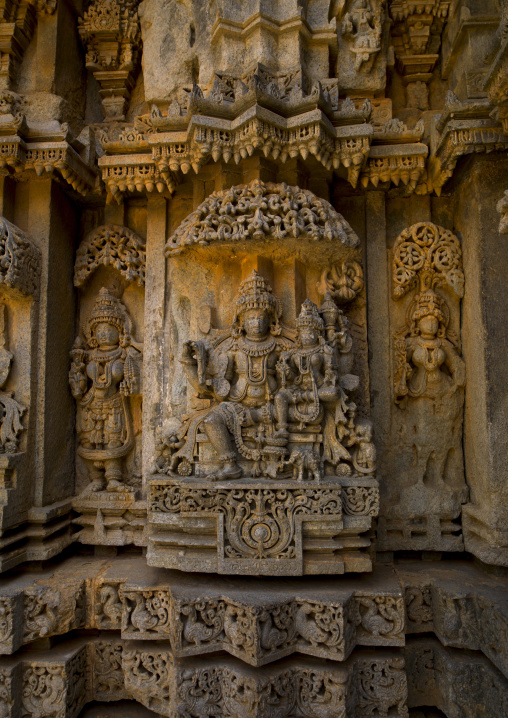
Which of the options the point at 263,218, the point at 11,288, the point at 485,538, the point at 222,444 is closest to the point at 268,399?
the point at 222,444

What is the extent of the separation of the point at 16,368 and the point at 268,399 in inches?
113

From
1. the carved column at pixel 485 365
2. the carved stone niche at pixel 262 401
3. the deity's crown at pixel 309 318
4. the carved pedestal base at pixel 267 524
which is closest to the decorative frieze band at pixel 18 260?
the carved stone niche at pixel 262 401

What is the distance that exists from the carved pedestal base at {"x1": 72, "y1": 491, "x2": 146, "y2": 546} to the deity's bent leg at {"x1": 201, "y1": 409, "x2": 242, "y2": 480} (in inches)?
56.2

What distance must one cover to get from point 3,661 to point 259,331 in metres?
4.02

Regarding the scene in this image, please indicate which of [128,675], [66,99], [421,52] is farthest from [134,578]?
[421,52]

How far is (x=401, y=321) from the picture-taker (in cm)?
554

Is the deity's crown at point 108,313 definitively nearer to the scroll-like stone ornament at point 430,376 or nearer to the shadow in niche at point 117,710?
the scroll-like stone ornament at point 430,376

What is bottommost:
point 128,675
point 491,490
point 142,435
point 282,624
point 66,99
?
point 128,675

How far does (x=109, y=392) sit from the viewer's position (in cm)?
563

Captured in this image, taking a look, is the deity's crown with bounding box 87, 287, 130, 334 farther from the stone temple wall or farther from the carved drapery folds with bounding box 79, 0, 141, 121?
the carved drapery folds with bounding box 79, 0, 141, 121

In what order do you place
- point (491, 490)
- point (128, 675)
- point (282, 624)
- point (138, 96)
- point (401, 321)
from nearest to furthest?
point (282, 624)
point (128, 675)
point (491, 490)
point (401, 321)
point (138, 96)

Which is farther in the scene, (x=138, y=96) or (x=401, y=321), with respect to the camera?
(x=138, y=96)

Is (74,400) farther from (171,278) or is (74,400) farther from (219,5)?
(219,5)

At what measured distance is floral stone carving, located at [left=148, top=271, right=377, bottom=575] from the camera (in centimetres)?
427
